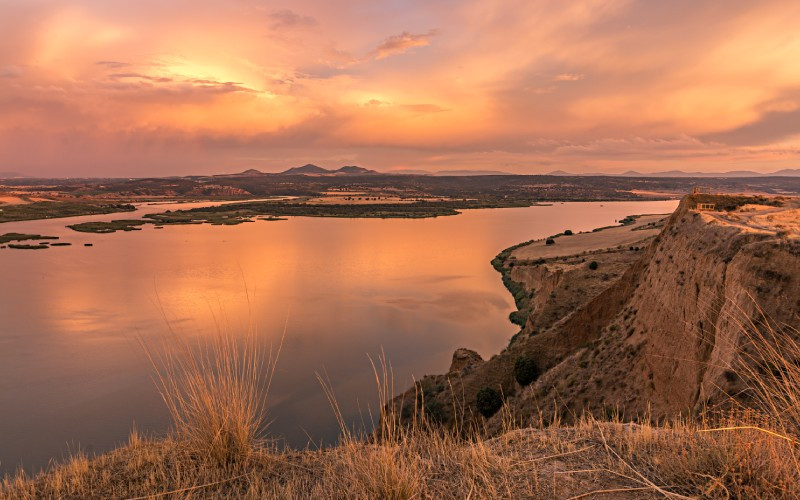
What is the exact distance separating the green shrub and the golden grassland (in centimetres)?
1213

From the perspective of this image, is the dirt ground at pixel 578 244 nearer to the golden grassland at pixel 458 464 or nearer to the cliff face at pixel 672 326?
the cliff face at pixel 672 326

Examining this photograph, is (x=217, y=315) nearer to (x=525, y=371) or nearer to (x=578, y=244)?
(x=525, y=371)

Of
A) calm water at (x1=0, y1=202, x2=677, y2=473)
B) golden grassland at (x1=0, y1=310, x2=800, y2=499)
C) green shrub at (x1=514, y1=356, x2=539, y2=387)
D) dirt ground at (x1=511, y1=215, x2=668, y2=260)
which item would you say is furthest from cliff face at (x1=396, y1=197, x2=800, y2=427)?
dirt ground at (x1=511, y1=215, x2=668, y2=260)

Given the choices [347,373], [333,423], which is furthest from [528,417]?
[347,373]

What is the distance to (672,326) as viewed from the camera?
12.6m

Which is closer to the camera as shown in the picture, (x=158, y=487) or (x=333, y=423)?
(x=158, y=487)

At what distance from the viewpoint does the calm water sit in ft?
69.7

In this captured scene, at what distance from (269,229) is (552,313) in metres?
77.6

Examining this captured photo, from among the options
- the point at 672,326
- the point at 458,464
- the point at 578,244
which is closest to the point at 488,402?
the point at 672,326

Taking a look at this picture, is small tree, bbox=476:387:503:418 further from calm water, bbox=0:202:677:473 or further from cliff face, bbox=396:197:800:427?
calm water, bbox=0:202:677:473

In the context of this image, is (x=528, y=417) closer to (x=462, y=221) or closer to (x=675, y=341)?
(x=675, y=341)

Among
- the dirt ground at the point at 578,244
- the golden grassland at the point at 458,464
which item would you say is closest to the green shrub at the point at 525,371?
the golden grassland at the point at 458,464

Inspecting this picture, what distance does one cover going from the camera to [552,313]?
25.5 m

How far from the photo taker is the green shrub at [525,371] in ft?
56.6
